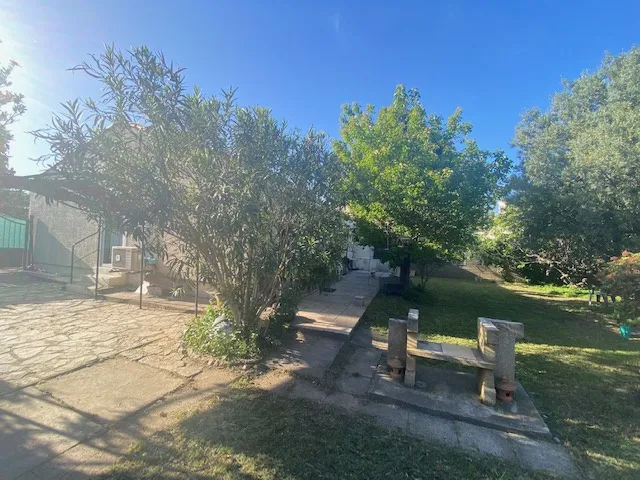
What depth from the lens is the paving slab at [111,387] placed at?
312cm

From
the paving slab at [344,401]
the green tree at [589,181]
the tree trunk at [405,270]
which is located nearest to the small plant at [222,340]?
the paving slab at [344,401]

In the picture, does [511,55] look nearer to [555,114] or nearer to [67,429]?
[555,114]

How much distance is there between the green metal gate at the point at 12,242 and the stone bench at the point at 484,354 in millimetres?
15985

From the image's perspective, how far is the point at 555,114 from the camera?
14.1 metres

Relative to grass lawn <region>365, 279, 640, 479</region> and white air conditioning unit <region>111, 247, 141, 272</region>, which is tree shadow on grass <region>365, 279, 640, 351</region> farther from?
white air conditioning unit <region>111, 247, 141, 272</region>

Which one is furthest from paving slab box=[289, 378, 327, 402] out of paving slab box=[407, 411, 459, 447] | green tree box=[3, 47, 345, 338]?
green tree box=[3, 47, 345, 338]

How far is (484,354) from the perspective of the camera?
353cm

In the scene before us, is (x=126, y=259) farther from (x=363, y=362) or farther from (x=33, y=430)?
(x=363, y=362)

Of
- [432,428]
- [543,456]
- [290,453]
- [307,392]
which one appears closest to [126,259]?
[307,392]

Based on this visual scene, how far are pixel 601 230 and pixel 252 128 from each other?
9157 mm

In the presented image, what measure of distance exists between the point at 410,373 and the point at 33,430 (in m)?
3.84

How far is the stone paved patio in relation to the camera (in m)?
4.04

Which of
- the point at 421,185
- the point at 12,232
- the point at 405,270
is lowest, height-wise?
the point at 405,270

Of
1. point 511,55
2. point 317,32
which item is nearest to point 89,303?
point 317,32
